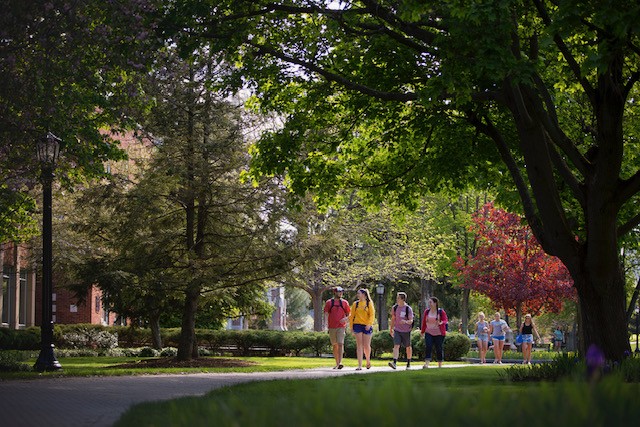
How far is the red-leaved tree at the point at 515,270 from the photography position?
38.1 meters

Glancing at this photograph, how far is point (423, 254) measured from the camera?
43.9 m

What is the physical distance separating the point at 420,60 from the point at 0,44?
26.8 ft

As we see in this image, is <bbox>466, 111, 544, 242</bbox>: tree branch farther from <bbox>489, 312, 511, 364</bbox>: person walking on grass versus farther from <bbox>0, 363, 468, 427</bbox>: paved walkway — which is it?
<bbox>489, 312, 511, 364</bbox>: person walking on grass

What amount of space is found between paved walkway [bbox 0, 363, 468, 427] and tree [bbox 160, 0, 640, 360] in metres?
4.98

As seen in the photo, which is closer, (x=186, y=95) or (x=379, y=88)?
(x=379, y=88)

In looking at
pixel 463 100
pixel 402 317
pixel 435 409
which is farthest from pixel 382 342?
pixel 435 409

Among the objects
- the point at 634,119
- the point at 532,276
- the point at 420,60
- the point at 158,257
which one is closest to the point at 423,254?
the point at 532,276

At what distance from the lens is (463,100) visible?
1502 centimetres

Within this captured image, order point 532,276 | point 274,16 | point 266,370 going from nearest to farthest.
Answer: point 274,16, point 266,370, point 532,276

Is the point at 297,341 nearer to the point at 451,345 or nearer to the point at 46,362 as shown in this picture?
the point at 451,345

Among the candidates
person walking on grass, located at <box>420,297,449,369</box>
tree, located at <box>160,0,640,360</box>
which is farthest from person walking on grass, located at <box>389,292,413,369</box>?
tree, located at <box>160,0,640,360</box>

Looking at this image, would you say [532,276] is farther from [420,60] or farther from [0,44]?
[0,44]

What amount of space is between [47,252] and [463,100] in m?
9.58

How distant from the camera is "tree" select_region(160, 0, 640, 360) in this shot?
14.3m
